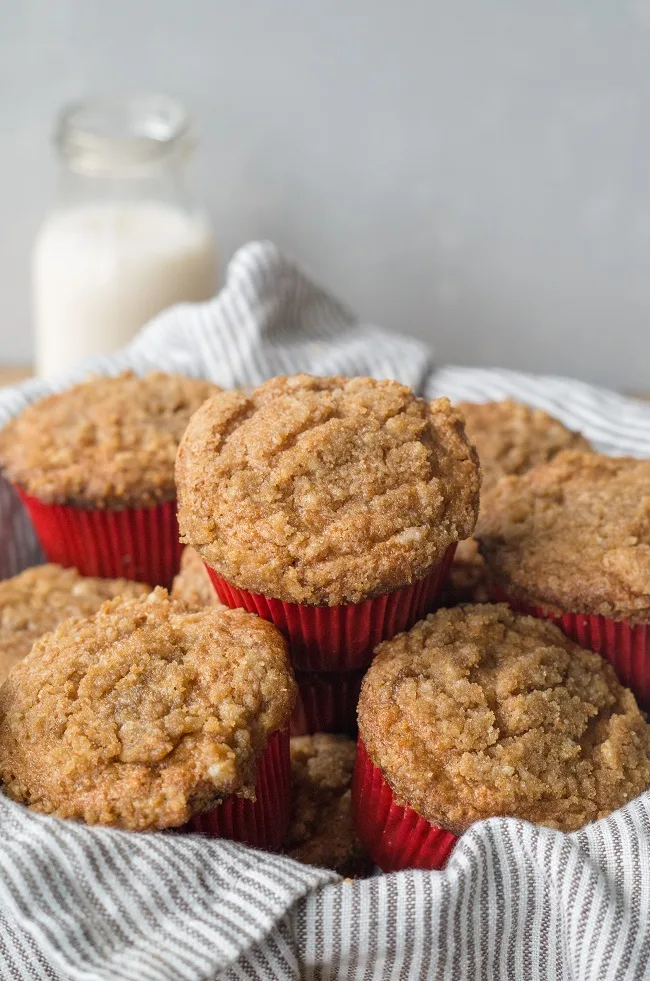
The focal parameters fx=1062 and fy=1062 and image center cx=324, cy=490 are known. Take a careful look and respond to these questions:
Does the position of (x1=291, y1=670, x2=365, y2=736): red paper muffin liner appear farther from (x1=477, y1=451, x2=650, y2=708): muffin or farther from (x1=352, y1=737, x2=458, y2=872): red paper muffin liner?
(x1=477, y1=451, x2=650, y2=708): muffin

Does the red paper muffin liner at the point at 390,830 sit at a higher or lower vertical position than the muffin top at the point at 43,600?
lower

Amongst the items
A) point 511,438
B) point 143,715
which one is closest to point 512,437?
point 511,438

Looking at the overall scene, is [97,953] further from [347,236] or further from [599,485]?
[347,236]

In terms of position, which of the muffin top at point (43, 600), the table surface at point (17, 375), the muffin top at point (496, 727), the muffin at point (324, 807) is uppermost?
the muffin top at point (496, 727)

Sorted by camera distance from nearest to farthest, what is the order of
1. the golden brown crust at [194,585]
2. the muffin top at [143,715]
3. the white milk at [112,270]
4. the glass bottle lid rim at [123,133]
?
1. the muffin top at [143,715]
2. the golden brown crust at [194,585]
3. the glass bottle lid rim at [123,133]
4. the white milk at [112,270]

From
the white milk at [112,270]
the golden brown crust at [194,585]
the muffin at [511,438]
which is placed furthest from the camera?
the white milk at [112,270]

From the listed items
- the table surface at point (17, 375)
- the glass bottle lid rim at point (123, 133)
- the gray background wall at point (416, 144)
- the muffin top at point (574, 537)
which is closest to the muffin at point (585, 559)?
the muffin top at point (574, 537)

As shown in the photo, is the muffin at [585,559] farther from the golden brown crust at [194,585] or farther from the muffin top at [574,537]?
the golden brown crust at [194,585]

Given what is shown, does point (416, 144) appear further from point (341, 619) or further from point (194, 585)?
point (341, 619)

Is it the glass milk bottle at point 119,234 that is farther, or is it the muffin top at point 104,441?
the glass milk bottle at point 119,234
